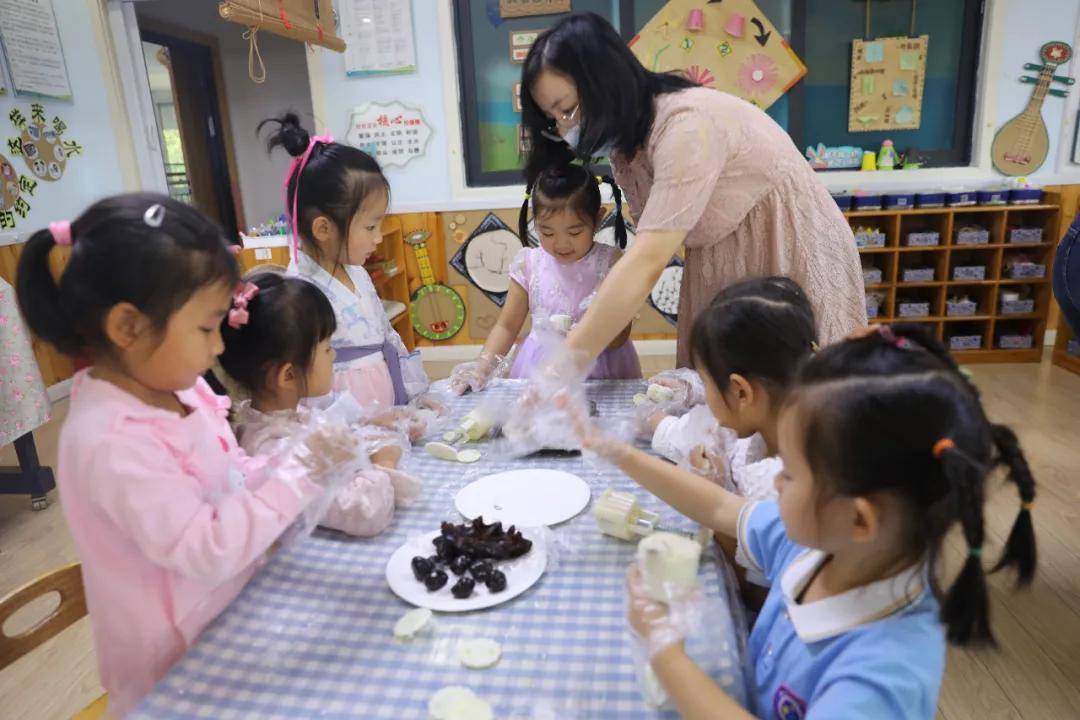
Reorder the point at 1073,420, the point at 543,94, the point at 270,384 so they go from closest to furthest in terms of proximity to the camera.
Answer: the point at 270,384
the point at 543,94
the point at 1073,420

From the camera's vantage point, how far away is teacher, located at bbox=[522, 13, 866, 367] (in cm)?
148

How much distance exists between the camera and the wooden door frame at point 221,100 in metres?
5.64

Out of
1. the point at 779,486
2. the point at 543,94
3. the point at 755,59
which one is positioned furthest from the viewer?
the point at 755,59

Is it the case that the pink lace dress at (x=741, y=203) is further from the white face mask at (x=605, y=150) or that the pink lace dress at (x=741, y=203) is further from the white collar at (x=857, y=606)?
the white collar at (x=857, y=606)

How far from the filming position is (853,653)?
776 millimetres

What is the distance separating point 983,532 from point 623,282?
0.89 metres

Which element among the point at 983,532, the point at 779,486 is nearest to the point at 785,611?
the point at 779,486

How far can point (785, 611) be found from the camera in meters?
0.95

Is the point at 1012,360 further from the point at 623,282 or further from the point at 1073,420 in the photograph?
the point at 623,282

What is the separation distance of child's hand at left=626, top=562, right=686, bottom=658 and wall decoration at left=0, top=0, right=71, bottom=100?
464 centimetres

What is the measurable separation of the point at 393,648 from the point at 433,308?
4.08 m

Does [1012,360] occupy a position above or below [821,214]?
below

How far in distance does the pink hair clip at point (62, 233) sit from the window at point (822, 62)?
3.62 meters

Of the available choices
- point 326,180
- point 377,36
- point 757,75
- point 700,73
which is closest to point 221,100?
point 377,36
